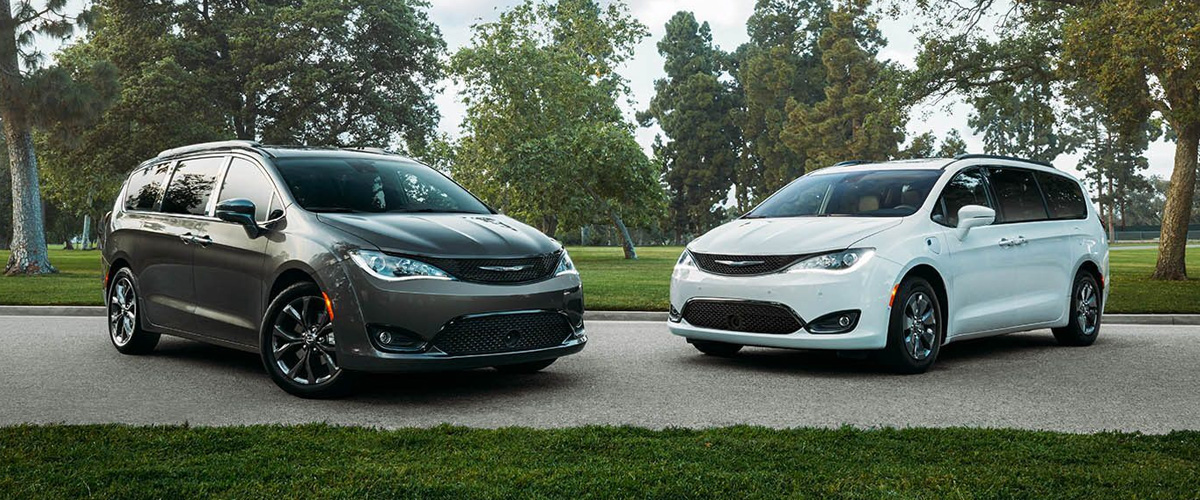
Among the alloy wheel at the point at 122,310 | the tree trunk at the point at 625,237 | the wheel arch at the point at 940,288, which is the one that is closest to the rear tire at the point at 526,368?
the wheel arch at the point at 940,288

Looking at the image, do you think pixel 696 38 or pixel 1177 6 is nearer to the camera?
pixel 1177 6

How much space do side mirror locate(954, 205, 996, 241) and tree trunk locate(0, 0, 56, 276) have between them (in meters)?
23.3

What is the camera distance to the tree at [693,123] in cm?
7875

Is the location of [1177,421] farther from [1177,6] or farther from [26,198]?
[26,198]

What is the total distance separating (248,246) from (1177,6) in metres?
17.6

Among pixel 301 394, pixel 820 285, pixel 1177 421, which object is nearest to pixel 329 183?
pixel 301 394

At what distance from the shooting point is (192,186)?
8984 millimetres

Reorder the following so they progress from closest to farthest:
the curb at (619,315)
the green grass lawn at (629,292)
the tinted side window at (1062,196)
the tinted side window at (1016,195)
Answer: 1. the tinted side window at (1016,195)
2. the tinted side window at (1062,196)
3. the curb at (619,315)
4. the green grass lawn at (629,292)

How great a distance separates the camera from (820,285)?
813 cm

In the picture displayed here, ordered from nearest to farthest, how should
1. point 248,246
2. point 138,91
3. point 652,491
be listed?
point 652,491
point 248,246
point 138,91

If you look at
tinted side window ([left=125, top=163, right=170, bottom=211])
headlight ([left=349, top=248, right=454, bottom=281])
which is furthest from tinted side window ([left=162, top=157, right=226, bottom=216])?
headlight ([left=349, top=248, right=454, bottom=281])

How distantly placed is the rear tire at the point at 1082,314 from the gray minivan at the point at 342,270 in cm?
546

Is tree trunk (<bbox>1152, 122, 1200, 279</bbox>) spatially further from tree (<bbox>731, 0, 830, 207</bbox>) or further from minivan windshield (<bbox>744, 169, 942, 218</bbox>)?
tree (<bbox>731, 0, 830, 207</bbox>)

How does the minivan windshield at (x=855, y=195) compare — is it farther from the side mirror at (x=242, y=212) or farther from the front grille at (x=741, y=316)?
the side mirror at (x=242, y=212)
